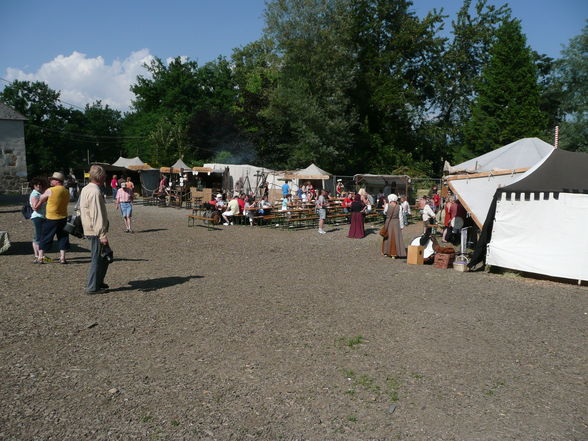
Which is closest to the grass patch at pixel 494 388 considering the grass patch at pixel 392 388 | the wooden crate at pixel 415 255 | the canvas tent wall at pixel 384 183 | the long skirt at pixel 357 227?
the grass patch at pixel 392 388

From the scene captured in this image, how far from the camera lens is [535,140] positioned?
15.1 metres

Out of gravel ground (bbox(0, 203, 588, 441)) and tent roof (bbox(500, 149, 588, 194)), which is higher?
tent roof (bbox(500, 149, 588, 194))

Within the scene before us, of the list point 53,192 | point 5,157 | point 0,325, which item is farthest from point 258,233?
point 5,157

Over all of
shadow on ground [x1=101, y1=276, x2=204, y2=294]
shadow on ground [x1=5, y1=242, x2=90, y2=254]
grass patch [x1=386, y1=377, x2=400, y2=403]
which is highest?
shadow on ground [x1=5, y1=242, x2=90, y2=254]

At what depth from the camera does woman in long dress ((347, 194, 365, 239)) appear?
15.0m

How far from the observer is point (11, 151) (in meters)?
36.0

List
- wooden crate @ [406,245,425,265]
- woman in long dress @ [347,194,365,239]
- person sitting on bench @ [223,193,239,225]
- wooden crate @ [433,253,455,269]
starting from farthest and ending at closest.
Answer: person sitting on bench @ [223,193,239,225]
woman in long dress @ [347,194,365,239]
wooden crate @ [406,245,425,265]
wooden crate @ [433,253,455,269]

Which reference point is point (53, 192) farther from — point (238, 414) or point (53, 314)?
point (238, 414)

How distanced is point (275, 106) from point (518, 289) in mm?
28114

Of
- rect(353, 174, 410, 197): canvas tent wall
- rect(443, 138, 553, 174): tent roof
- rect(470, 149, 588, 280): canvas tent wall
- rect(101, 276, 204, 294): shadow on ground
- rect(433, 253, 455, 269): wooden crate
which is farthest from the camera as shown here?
rect(353, 174, 410, 197): canvas tent wall

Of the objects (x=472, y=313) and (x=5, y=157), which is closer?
(x=472, y=313)

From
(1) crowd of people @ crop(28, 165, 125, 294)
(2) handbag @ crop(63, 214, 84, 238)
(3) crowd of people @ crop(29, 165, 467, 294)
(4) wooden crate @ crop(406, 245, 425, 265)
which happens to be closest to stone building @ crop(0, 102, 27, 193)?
(3) crowd of people @ crop(29, 165, 467, 294)

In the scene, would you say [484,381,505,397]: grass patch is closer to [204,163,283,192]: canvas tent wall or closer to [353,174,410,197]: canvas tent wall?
[204,163,283,192]: canvas tent wall

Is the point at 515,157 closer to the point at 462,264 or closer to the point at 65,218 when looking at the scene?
the point at 462,264
